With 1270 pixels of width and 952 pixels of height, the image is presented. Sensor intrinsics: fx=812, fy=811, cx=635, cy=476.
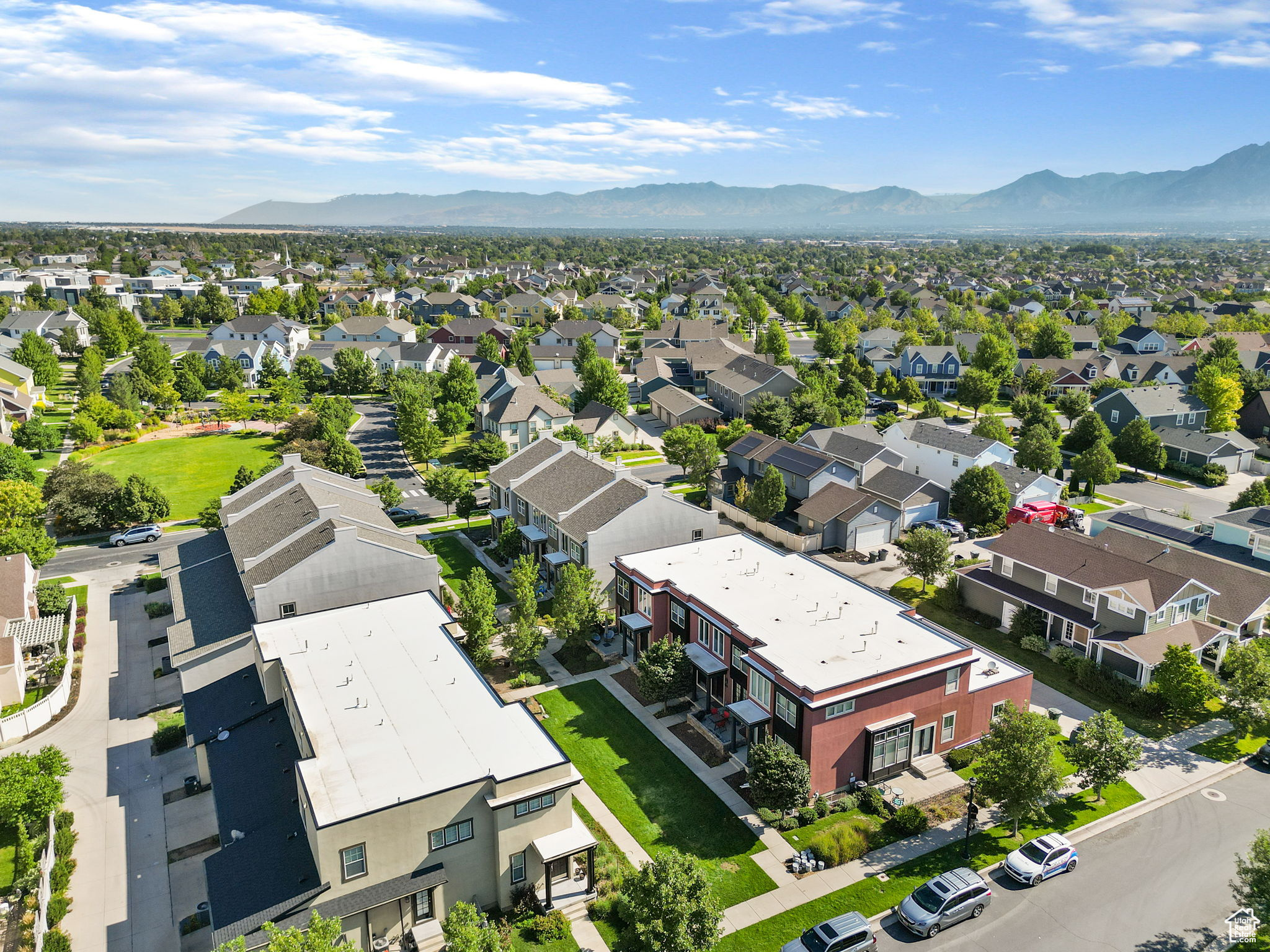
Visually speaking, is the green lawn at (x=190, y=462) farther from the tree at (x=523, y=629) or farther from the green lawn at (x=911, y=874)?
the green lawn at (x=911, y=874)

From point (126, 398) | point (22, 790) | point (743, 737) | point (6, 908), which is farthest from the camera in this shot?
point (126, 398)

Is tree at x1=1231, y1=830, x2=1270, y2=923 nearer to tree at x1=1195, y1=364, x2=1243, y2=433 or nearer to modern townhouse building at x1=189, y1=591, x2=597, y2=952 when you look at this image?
modern townhouse building at x1=189, y1=591, x2=597, y2=952

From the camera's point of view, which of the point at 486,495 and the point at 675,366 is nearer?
the point at 486,495

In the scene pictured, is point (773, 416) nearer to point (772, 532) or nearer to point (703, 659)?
point (772, 532)

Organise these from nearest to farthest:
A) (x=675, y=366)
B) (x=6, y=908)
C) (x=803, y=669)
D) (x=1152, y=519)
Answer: (x=6, y=908) < (x=803, y=669) < (x=1152, y=519) < (x=675, y=366)

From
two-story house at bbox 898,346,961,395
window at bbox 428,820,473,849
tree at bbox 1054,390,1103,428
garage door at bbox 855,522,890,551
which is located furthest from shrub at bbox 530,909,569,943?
two-story house at bbox 898,346,961,395

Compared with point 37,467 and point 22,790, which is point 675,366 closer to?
point 37,467

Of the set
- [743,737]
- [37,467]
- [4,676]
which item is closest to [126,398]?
[37,467]

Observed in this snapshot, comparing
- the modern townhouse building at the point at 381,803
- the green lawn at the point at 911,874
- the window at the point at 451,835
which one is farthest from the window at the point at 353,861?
the green lawn at the point at 911,874
